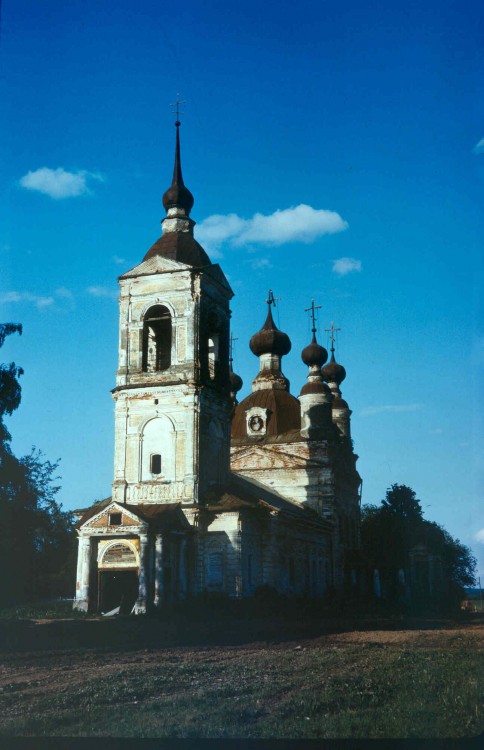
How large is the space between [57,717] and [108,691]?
1.54 m

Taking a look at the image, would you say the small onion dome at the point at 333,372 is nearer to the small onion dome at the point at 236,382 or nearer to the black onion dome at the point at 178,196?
the small onion dome at the point at 236,382

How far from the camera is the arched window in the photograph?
29.1m

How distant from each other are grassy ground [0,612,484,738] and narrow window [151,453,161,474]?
31.3ft

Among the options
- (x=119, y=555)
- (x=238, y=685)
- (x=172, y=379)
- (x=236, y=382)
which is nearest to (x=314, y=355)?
(x=236, y=382)

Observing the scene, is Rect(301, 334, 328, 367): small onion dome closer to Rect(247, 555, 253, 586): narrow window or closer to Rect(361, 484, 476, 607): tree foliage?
Rect(361, 484, 476, 607): tree foliage

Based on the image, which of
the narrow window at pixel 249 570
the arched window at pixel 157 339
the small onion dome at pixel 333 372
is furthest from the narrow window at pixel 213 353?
the small onion dome at pixel 333 372

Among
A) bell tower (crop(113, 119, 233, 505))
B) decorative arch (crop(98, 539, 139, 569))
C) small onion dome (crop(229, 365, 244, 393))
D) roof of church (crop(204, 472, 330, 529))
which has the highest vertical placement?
small onion dome (crop(229, 365, 244, 393))

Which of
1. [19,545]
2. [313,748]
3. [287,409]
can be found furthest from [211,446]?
[313,748]

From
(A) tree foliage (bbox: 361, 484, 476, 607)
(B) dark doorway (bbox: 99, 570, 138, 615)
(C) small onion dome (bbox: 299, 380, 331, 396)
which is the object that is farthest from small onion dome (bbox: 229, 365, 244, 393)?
(B) dark doorway (bbox: 99, 570, 138, 615)

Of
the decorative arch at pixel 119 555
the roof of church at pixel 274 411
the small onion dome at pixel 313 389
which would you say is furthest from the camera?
the roof of church at pixel 274 411

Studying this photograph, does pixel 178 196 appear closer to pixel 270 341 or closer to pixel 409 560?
pixel 270 341

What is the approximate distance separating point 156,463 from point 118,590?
4492mm

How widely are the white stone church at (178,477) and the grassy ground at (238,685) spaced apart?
6.21 m

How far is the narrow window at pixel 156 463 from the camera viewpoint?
27.8 m
